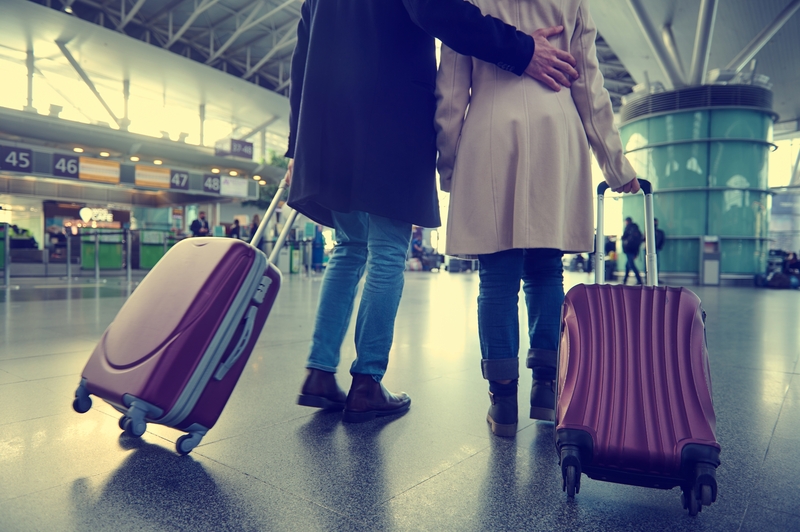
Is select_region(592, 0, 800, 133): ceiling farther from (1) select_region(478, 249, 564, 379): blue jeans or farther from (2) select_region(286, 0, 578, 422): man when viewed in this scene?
(1) select_region(478, 249, 564, 379): blue jeans

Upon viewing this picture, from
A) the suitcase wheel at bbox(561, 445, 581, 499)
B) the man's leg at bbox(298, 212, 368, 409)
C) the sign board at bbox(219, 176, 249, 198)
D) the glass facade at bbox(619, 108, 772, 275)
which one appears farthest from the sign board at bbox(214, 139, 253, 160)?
the suitcase wheel at bbox(561, 445, 581, 499)

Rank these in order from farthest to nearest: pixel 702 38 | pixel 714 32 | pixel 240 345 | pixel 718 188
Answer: pixel 714 32 → pixel 718 188 → pixel 702 38 → pixel 240 345

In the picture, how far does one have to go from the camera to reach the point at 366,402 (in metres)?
1.72

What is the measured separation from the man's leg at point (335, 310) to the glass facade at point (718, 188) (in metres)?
12.6

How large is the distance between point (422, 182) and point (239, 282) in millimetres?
711

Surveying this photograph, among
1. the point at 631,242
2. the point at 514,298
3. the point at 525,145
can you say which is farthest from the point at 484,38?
the point at 631,242

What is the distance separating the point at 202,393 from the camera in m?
1.33

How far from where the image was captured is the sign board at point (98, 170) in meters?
13.5

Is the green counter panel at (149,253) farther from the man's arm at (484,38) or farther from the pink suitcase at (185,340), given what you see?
the man's arm at (484,38)

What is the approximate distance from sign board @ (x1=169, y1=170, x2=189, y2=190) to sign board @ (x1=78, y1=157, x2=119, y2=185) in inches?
66.2

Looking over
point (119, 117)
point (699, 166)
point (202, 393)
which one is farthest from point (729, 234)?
point (119, 117)

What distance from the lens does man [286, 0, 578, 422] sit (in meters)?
1.68

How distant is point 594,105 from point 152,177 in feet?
51.9

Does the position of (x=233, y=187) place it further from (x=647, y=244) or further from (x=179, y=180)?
(x=647, y=244)
